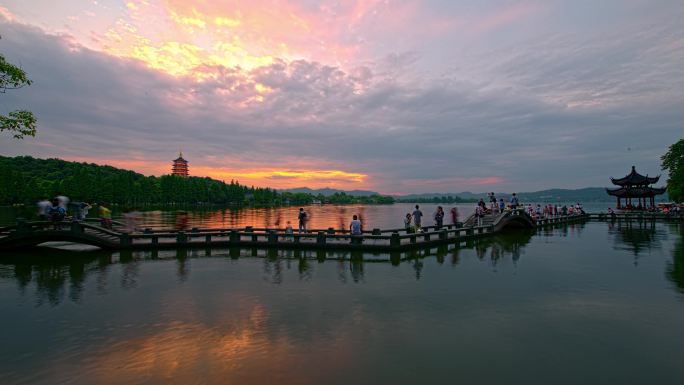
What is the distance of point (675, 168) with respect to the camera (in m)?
51.2

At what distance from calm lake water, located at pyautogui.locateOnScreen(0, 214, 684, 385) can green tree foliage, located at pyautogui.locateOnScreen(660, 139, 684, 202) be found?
4706cm

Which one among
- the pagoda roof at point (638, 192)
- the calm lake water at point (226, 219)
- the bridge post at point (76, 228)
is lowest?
the calm lake water at point (226, 219)

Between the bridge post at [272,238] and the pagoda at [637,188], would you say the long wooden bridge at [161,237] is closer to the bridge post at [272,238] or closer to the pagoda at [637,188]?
the bridge post at [272,238]

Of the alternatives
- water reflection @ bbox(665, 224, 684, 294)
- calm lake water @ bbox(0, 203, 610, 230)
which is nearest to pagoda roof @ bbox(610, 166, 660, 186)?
calm lake water @ bbox(0, 203, 610, 230)

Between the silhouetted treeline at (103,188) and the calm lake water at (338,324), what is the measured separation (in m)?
103

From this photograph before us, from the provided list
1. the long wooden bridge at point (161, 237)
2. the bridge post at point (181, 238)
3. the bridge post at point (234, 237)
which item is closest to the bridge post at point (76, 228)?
the long wooden bridge at point (161, 237)

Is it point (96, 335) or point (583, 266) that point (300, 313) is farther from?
point (583, 266)

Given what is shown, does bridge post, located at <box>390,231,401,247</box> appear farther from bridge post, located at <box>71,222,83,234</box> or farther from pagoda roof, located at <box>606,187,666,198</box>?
pagoda roof, located at <box>606,187,666,198</box>

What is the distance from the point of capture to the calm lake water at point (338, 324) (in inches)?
238

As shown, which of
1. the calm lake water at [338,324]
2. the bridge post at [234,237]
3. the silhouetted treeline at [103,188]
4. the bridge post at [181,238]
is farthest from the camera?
the silhouetted treeline at [103,188]

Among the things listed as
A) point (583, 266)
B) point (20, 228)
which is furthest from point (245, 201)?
point (583, 266)

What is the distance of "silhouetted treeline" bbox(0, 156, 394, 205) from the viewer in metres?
94.9

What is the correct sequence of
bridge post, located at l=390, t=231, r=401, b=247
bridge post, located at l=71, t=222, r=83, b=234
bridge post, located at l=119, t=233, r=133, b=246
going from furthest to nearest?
bridge post, located at l=119, t=233, r=133, b=246, bridge post, located at l=390, t=231, r=401, b=247, bridge post, located at l=71, t=222, r=83, b=234

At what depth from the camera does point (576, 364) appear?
6340 millimetres
